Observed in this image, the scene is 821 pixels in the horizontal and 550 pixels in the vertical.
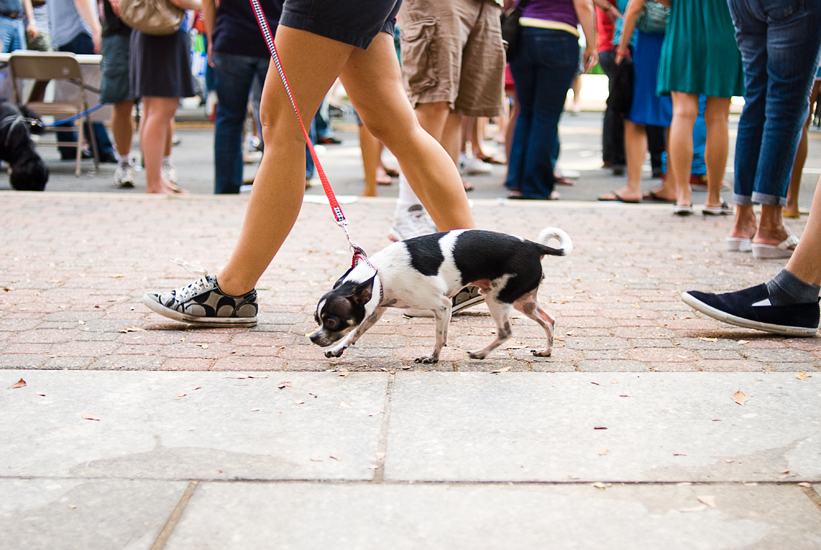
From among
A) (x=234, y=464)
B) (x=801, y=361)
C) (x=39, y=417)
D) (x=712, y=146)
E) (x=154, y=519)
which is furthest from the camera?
(x=712, y=146)

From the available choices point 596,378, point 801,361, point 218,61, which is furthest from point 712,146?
point 218,61

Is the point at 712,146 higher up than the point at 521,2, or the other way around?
the point at 521,2

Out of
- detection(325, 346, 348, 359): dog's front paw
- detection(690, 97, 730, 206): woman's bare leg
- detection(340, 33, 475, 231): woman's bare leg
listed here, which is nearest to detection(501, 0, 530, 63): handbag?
detection(690, 97, 730, 206): woman's bare leg

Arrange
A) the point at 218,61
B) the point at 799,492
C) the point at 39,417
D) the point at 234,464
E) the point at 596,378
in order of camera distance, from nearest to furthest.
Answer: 1. the point at 799,492
2. the point at 234,464
3. the point at 39,417
4. the point at 596,378
5. the point at 218,61

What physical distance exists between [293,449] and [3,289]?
256 cm

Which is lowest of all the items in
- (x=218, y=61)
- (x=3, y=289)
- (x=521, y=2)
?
(x=3, y=289)

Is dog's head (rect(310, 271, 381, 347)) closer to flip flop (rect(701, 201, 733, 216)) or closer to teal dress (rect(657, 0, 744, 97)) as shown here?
teal dress (rect(657, 0, 744, 97))

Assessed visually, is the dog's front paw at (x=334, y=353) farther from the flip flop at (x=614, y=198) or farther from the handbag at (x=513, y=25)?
the flip flop at (x=614, y=198)

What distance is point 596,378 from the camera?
2760 millimetres

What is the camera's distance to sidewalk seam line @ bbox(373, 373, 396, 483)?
2035 millimetres

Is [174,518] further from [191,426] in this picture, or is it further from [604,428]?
[604,428]

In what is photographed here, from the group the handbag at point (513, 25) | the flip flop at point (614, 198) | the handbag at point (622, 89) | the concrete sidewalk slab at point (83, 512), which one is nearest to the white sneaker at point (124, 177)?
the handbag at point (513, 25)

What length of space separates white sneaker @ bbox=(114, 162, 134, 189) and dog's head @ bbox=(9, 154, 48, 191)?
2.55 feet

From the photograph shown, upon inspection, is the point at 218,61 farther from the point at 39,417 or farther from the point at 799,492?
the point at 799,492
